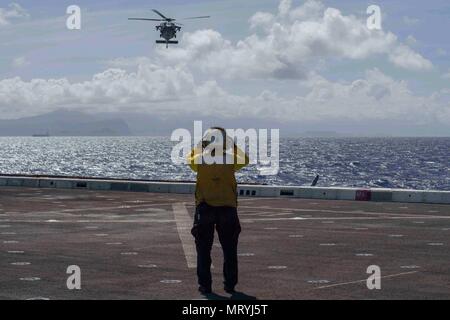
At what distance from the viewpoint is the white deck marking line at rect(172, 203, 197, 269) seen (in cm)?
1451

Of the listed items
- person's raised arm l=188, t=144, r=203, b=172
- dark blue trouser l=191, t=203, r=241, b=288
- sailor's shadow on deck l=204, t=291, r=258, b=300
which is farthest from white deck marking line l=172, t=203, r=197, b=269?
person's raised arm l=188, t=144, r=203, b=172

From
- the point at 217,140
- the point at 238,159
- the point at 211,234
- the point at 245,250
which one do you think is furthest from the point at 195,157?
the point at 245,250

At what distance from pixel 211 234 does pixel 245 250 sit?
4814mm

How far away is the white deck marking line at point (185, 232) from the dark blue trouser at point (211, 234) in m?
2.33

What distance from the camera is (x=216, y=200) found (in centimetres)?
1098

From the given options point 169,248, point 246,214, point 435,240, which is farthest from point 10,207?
point 435,240

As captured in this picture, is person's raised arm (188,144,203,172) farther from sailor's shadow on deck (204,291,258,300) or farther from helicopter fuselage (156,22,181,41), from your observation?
helicopter fuselage (156,22,181,41)

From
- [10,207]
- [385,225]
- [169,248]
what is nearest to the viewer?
[169,248]

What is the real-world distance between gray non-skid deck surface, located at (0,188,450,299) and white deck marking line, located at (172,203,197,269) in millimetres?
29

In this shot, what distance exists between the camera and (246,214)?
24562 mm

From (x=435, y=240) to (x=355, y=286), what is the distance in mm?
6633

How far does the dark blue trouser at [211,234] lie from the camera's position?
36.2 feet

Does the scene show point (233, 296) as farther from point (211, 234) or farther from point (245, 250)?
point (245, 250)

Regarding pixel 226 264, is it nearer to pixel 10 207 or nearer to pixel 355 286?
pixel 355 286
